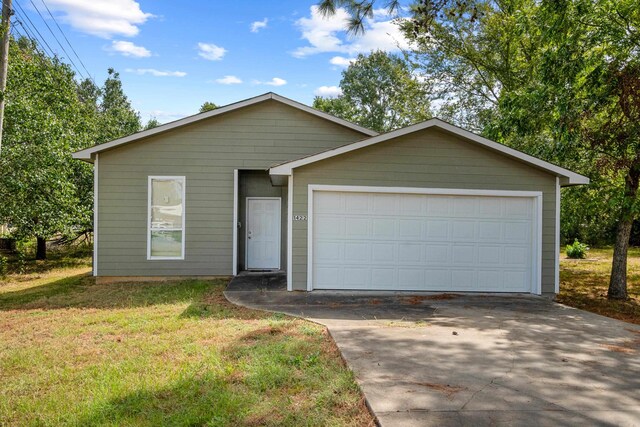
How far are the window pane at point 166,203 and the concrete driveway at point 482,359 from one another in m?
3.47

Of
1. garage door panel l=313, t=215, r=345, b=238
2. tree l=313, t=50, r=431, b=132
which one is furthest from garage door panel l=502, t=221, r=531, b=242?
tree l=313, t=50, r=431, b=132

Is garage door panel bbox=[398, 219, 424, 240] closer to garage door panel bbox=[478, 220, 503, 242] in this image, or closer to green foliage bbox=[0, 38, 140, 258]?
garage door panel bbox=[478, 220, 503, 242]

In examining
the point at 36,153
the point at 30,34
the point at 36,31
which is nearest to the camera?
the point at 36,153

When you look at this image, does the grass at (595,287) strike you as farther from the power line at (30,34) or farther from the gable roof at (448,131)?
the power line at (30,34)

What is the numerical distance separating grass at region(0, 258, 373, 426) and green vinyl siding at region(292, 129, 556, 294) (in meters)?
2.87

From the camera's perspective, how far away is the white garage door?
8336 millimetres

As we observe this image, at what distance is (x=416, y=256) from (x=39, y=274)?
1073 cm

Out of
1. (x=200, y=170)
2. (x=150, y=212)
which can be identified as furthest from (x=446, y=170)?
(x=150, y=212)

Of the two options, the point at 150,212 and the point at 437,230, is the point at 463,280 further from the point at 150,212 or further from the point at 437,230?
the point at 150,212

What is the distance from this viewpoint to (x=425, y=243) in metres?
8.38

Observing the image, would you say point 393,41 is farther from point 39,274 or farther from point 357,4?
point 39,274

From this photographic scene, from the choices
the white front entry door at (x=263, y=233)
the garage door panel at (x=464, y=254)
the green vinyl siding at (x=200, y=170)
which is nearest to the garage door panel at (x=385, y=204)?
the garage door panel at (x=464, y=254)

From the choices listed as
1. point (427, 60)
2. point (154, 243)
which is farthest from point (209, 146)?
point (427, 60)

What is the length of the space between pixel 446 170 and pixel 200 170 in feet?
18.5
